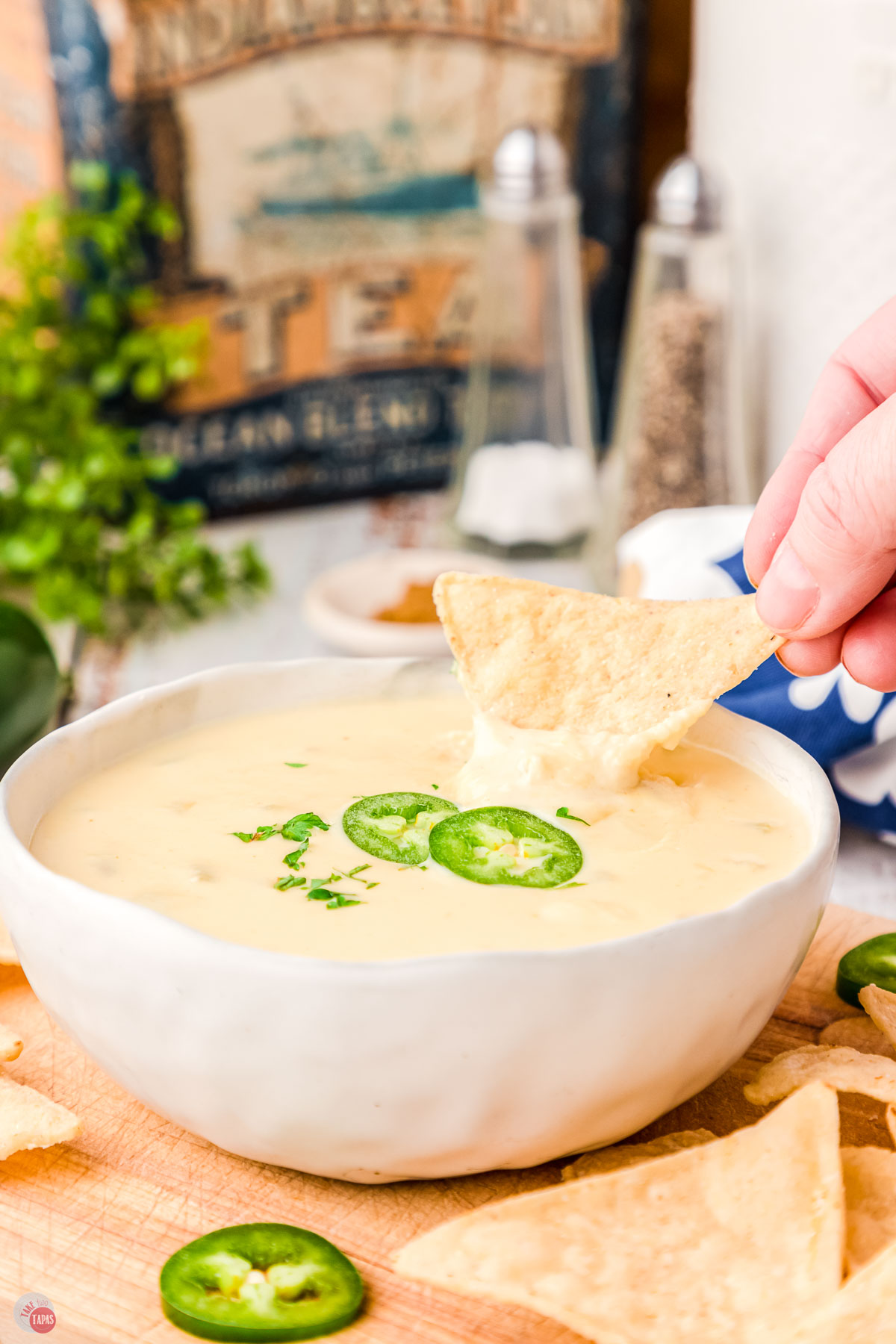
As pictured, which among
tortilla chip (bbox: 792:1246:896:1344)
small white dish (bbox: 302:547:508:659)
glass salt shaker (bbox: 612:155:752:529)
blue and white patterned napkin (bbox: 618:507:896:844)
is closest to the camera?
tortilla chip (bbox: 792:1246:896:1344)

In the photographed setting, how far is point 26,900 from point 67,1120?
0.62ft

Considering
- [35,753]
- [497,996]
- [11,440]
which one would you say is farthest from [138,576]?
[497,996]

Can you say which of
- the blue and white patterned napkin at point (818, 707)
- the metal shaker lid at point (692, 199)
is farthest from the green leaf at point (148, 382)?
the blue and white patterned napkin at point (818, 707)

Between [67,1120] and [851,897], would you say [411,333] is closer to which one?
[851,897]

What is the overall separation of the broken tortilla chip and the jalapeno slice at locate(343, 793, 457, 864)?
426 millimetres

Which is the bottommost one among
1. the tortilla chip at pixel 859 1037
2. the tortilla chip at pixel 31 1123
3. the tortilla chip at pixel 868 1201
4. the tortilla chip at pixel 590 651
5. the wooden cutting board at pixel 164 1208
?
the tortilla chip at pixel 859 1037

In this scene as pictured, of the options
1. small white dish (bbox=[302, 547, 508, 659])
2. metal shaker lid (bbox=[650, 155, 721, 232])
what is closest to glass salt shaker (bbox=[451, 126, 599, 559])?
small white dish (bbox=[302, 547, 508, 659])

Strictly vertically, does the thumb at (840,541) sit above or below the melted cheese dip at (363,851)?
above

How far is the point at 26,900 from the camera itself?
1.23 meters

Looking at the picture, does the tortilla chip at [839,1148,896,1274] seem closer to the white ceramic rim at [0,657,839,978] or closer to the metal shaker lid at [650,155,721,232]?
the white ceramic rim at [0,657,839,978]

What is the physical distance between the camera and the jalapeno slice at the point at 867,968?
1553 mm

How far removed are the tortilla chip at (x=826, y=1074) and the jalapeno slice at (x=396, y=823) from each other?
364mm

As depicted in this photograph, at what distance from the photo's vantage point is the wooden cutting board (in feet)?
3.70

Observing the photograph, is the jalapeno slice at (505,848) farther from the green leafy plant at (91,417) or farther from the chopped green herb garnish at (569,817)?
the green leafy plant at (91,417)
